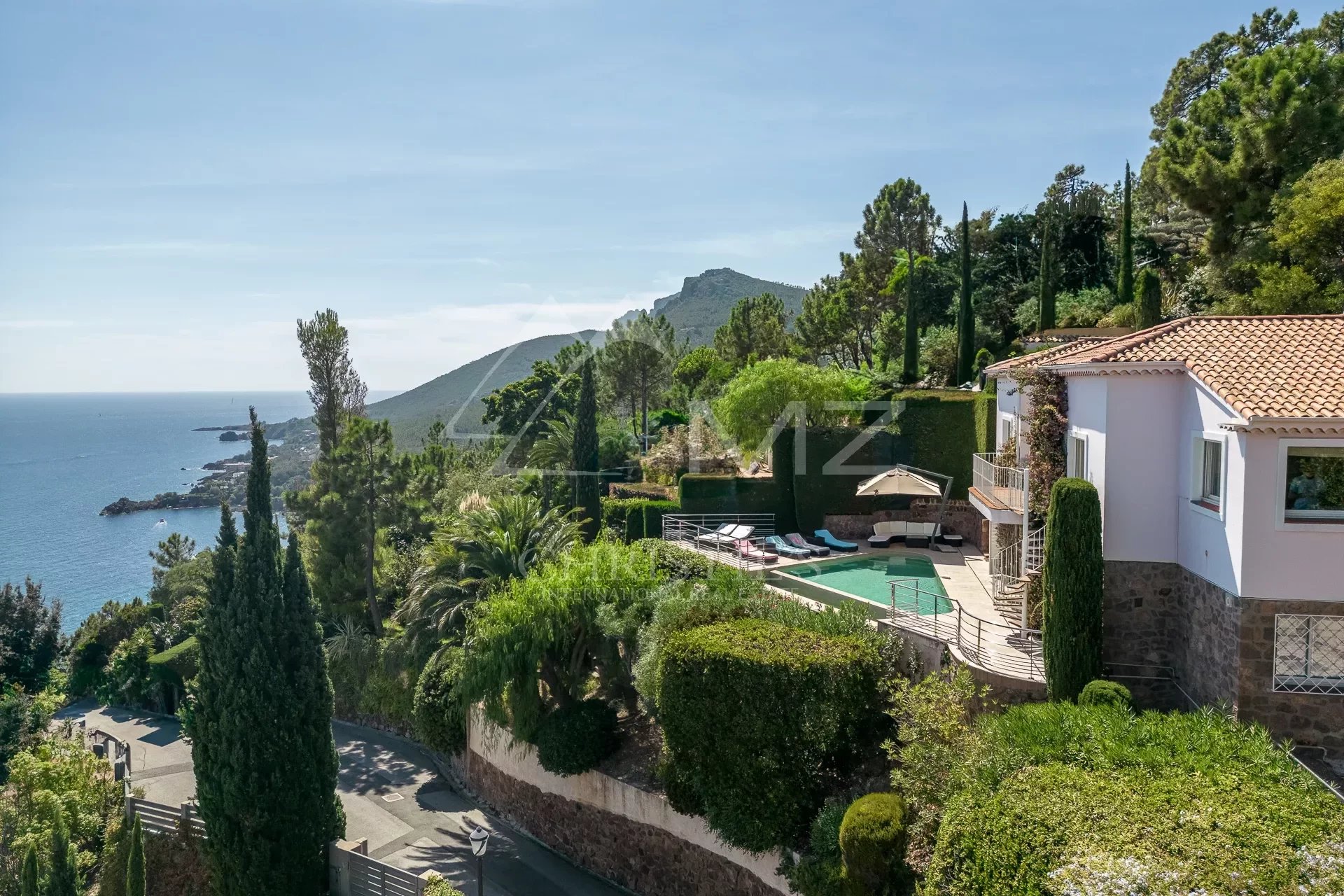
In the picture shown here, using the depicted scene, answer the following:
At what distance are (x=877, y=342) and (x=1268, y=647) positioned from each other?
33780 mm

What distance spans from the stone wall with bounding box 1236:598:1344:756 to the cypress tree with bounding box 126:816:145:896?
18.2 meters

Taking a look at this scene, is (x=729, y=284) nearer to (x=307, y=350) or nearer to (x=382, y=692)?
(x=307, y=350)

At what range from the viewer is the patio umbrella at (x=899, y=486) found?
23.1 metres

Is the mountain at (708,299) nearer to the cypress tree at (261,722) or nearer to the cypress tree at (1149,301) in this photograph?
the cypress tree at (1149,301)

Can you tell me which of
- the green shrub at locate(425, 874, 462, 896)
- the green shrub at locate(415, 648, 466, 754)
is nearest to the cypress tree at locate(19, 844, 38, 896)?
the green shrub at locate(425, 874, 462, 896)

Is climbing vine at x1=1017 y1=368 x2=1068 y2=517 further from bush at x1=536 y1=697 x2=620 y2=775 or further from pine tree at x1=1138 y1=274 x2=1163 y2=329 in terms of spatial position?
pine tree at x1=1138 y1=274 x2=1163 y2=329

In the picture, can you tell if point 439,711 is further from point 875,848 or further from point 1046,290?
point 1046,290

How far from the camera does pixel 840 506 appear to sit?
2561 centimetres

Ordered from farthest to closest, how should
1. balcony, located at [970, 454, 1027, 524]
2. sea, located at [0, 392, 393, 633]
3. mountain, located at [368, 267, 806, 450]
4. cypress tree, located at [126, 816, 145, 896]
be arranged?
sea, located at [0, 392, 393, 633] → mountain, located at [368, 267, 806, 450] → balcony, located at [970, 454, 1027, 524] → cypress tree, located at [126, 816, 145, 896]

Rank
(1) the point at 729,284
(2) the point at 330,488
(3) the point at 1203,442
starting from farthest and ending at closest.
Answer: (1) the point at 729,284, (2) the point at 330,488, (3) the point at 1203,442

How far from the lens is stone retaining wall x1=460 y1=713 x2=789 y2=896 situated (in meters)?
14.1

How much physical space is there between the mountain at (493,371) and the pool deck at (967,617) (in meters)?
17.4

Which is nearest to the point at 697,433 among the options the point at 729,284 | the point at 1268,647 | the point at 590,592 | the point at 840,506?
the point at 840,506

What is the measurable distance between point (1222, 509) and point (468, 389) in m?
65.3
